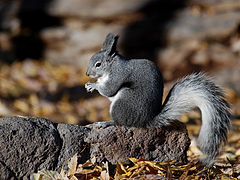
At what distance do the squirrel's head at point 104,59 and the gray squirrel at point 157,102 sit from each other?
0.25ft

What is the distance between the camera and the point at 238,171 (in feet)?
9.50

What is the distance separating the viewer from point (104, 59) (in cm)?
284

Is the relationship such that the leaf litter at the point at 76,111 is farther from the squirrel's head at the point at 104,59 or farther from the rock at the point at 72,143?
the squirrel's head at the point at 104,59

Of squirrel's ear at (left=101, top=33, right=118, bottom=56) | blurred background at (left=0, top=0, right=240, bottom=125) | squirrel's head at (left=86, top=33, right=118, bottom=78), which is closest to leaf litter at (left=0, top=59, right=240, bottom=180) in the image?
blurred background at (left=0, top=0, right=240, bottom=125)

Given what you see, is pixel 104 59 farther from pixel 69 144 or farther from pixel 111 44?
pixel 69 144

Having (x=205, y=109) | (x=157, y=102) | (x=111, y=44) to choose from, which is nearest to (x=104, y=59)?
(x=111, y=44)

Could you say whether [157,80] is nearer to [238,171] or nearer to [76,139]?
[76,139]

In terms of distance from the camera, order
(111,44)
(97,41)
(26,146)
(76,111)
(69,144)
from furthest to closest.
Result: (97,41) < (76,111) < (111,44) < (69,144) < (26,146)

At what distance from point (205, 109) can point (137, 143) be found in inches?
21.7

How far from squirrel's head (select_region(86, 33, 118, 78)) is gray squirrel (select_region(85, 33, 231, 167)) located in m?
0.08

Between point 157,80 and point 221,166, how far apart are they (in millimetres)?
1007

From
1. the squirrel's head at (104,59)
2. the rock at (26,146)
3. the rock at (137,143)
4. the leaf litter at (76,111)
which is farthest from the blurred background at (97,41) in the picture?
the rock at (26,146)

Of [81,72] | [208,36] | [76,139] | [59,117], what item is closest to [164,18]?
[208,36]

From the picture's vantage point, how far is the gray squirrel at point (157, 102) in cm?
268
